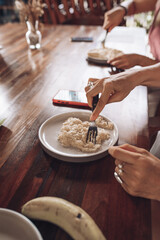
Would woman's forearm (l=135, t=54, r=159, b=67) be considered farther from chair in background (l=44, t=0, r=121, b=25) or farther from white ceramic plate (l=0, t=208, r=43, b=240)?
chair in background (l=44, t=0, r=121, b=25)

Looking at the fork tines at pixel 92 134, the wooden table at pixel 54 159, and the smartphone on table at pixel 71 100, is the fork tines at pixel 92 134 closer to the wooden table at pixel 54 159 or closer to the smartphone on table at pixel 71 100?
the wooden table at pixel 54 159

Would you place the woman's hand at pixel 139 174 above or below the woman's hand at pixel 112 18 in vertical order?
below

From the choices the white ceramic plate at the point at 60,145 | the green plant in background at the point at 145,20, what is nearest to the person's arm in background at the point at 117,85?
the white ceramic plate at the point at 60,145

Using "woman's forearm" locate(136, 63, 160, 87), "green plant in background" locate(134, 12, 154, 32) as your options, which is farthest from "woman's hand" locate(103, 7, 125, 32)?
"green plant in background" locate(134, 12, 154, 32)

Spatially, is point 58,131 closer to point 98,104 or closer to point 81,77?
point 98,104

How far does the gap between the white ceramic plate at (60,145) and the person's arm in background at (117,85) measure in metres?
0.13

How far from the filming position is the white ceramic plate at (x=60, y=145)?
2.67 feet

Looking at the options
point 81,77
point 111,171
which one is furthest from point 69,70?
point 111,171

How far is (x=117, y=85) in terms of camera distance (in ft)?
3.38

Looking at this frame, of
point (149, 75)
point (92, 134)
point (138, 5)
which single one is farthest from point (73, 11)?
point (92, 134)

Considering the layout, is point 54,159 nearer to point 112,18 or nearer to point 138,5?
point 112,18

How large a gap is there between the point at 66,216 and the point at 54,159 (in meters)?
0.30

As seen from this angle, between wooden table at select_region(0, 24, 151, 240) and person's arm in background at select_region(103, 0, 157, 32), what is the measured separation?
0.56 meters

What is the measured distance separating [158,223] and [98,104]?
2.62 ft
